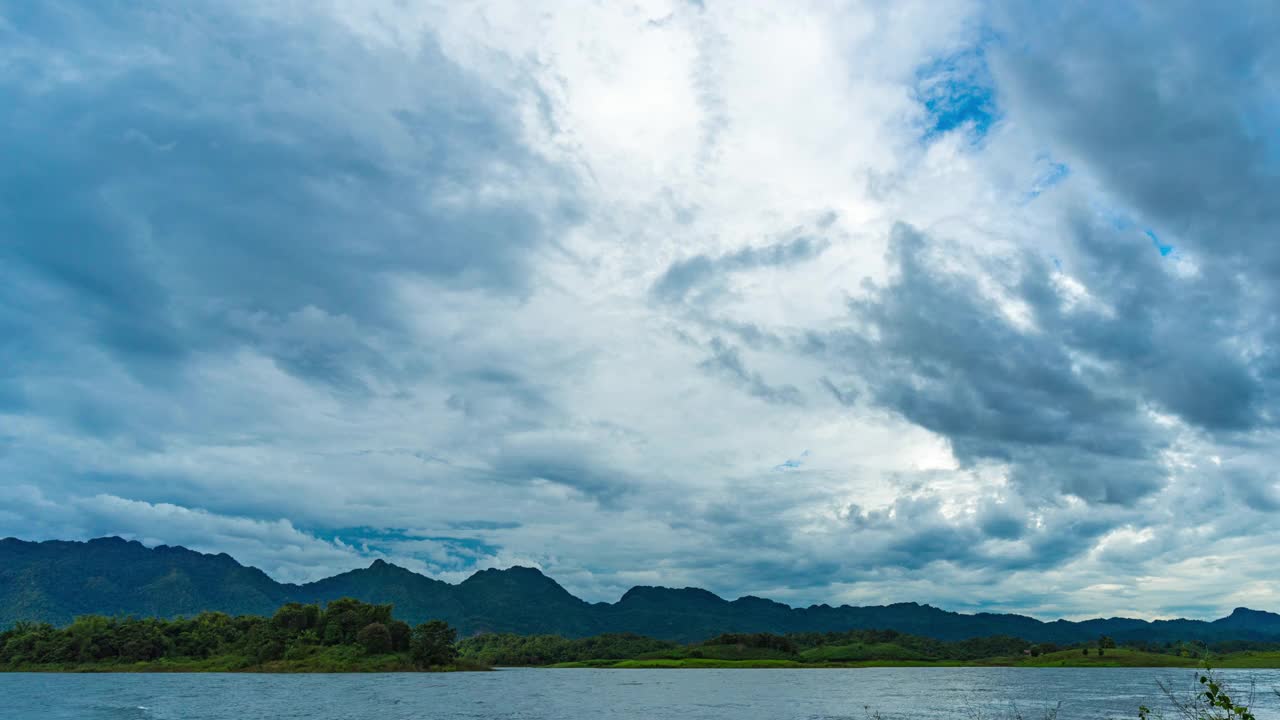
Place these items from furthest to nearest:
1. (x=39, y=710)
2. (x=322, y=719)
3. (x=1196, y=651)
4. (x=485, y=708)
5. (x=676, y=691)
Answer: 1. (x=676, y=691)
2. (x=485, y=708)
3. (x=39, y=710)
4. (x=322, y=719)
5. (x=1196, y=651)

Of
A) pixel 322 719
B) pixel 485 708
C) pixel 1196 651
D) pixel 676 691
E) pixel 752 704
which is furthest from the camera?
pixel 676 691

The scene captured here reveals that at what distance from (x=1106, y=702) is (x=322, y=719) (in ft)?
400

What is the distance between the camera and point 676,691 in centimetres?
17988

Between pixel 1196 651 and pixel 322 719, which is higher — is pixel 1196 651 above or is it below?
above

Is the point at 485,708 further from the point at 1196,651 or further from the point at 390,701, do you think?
the point at 1196,651

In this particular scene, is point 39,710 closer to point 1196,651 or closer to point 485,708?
point 485,708

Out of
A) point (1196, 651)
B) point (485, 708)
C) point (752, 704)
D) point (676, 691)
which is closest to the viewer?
point (1196, 651)

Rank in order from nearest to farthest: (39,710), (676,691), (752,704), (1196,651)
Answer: (1196,651) → (39,710) → (752,704) → (676,691)

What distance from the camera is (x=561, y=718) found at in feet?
342

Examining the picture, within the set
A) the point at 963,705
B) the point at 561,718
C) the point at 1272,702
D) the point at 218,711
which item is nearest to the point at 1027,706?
the point at 963,705

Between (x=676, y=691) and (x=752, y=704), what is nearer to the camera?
(x=752, y=704)

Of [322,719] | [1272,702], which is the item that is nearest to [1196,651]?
[322,719]

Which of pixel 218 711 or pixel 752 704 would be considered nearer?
pixel 218 711

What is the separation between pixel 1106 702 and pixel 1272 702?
3060 cm
